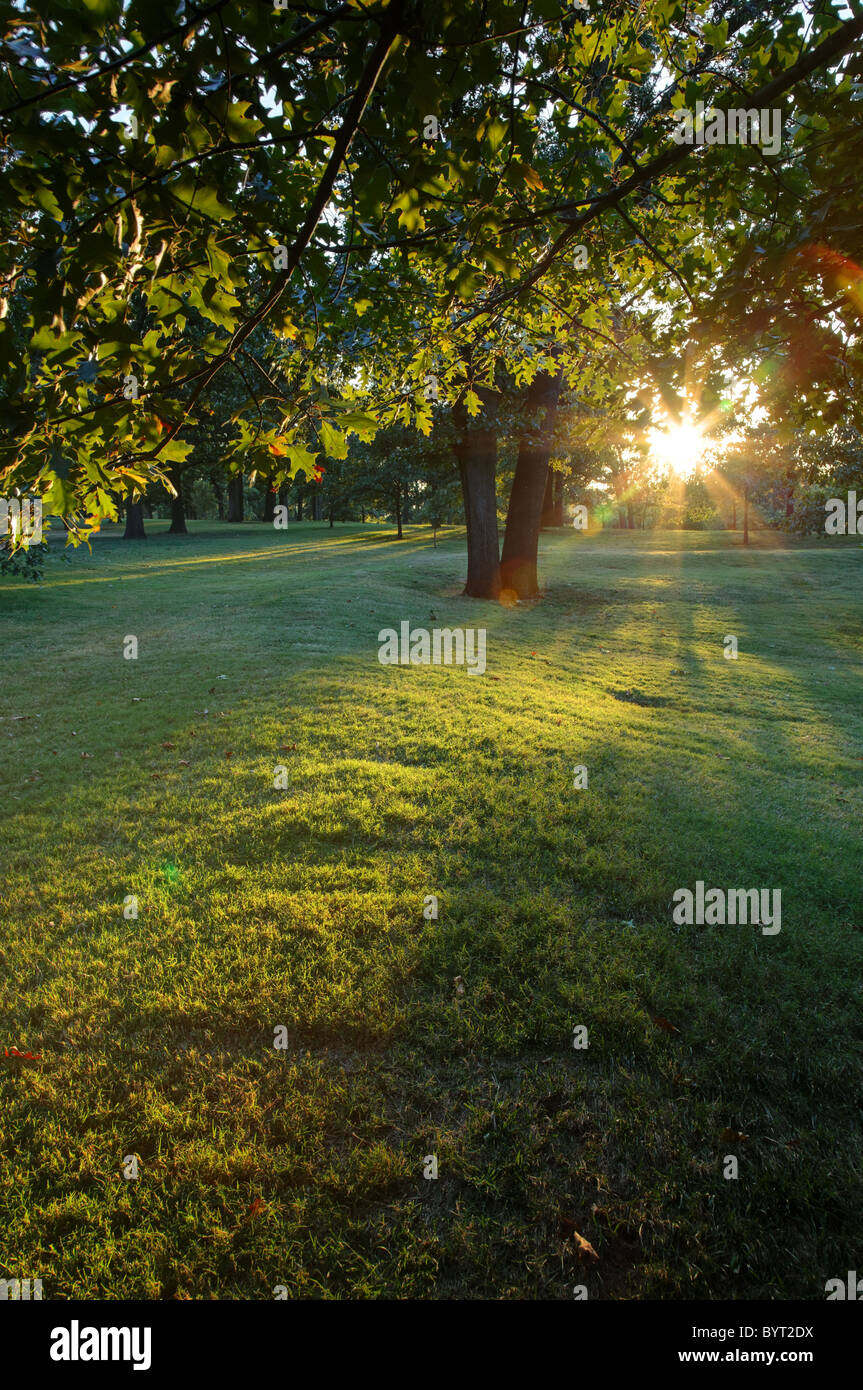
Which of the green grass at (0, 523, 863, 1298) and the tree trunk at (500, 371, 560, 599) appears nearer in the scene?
the green grass at (0, 523, 863, 1298)

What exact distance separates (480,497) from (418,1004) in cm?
1615

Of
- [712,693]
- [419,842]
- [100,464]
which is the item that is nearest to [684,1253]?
[419,842]

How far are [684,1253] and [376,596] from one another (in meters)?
17.0

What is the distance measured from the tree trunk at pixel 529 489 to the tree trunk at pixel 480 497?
0.51 metres

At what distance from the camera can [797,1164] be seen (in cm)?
272

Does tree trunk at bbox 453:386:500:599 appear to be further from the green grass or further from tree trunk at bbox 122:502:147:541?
tree trunk at bbox 122:502:147:541

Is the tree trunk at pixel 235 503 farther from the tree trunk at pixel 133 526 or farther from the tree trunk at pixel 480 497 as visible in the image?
the tree trunk at pixel 480 497

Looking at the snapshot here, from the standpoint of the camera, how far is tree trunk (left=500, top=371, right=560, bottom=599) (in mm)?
15992

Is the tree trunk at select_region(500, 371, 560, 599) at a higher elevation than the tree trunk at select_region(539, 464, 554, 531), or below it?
below

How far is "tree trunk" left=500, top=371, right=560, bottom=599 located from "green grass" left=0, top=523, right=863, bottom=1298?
9.89 metres

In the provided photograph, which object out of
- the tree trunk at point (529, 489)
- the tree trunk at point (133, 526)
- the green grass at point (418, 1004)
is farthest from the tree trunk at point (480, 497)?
the tree trunk at point (133, 526)

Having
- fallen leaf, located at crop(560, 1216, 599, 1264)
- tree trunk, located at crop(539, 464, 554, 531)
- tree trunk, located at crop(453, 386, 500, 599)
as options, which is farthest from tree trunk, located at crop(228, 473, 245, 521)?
fallen leaf, located at crop(560, 1216, 599, 1264)

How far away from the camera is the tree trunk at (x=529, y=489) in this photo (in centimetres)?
1599

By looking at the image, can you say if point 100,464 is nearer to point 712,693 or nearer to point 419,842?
point 419,842
